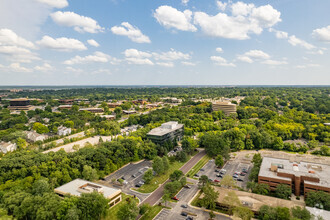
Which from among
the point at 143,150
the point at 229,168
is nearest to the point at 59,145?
the point at 143,150

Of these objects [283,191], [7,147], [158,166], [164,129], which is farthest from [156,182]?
[7,147]

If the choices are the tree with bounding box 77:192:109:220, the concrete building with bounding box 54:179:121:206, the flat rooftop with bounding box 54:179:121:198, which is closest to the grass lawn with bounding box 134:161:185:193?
the concrete building with bounding box 54:179:121:206

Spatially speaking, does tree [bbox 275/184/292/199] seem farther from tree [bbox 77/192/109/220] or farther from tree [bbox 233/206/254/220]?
tree [bbox 77/192/109/220]

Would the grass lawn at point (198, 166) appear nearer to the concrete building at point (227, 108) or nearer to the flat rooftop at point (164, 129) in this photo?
the flat rooftop at point (164, 129)

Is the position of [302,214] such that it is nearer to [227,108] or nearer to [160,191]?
[160,191]

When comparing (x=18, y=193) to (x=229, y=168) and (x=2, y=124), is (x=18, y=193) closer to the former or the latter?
(x=229, y=168)

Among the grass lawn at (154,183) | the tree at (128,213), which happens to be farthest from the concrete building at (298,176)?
the tree at (128,213)
